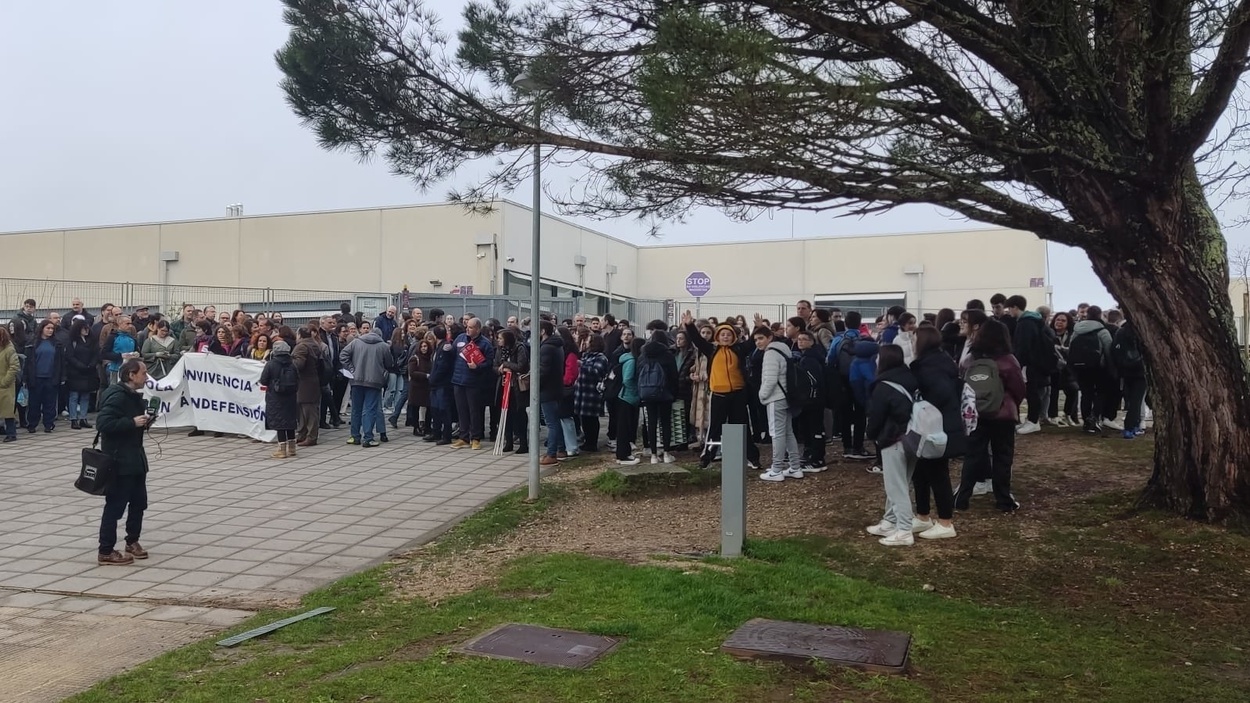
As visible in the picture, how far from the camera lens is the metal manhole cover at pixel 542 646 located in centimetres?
524

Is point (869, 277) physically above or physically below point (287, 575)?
above

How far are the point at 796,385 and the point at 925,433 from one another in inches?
117

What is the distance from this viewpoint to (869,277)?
34750 millimetres

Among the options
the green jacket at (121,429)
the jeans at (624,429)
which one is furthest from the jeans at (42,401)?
the jeans at (624,429)

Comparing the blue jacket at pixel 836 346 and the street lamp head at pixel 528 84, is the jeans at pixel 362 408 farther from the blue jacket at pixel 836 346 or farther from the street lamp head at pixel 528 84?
the street lamp head at pixel 528 84

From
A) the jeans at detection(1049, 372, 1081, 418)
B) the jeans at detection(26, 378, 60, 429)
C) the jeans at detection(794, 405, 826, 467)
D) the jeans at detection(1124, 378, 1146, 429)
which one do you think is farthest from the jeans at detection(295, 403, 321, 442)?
the jeans at detection(1124, 378, 1146, 429)

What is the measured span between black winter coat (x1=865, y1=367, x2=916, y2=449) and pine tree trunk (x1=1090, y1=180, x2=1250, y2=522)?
1.78 metres

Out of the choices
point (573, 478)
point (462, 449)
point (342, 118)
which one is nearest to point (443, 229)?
point (462, 449)

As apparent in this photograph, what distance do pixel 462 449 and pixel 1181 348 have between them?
31.0 ft

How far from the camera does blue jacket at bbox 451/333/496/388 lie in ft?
45.5

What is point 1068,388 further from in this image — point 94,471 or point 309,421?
point 94,471

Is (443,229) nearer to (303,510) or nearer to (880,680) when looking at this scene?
(303,510)

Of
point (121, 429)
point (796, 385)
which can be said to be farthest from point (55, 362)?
point (796, 385)

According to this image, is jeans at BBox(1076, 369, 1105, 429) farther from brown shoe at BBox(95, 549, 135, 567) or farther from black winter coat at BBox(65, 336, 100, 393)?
black winter coat at BBox(65, 336, 100, 393)
